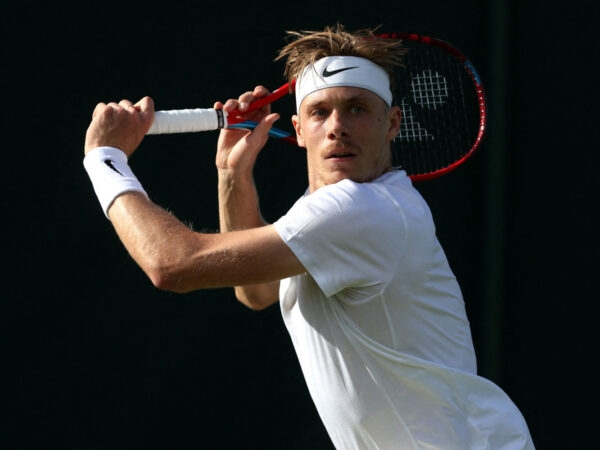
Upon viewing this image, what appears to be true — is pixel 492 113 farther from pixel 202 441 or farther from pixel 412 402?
pixel 412 402

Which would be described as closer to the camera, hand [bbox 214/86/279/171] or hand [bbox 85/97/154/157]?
hand [bbox 85/97/154/157]

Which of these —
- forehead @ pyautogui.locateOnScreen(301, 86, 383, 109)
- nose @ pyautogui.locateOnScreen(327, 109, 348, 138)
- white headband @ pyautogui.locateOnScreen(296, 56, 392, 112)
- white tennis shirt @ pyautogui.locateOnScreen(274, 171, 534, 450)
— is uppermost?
white headband @ pyautogui.locateOnScreen(296, 56, 392, 112)

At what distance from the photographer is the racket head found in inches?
142

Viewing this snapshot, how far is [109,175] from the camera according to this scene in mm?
2633

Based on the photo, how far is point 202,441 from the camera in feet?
13.1

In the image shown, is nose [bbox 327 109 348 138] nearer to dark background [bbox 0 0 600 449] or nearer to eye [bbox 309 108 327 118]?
eye [bbox 309 108 327 118]

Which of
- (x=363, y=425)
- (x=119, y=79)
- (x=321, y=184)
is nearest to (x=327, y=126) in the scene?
(x=321, y=184)

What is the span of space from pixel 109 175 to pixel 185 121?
0.41 m

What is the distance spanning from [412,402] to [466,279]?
5.89ft

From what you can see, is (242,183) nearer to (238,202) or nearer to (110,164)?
(238,202)

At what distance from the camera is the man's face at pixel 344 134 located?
2.82m

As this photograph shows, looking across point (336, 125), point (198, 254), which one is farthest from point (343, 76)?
point (198, 254)

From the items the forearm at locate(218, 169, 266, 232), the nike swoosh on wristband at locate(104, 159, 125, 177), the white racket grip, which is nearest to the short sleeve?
the nike swoosh on wristband at locate(104, 159, 125, 177)

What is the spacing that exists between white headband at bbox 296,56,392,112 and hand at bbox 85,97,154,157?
1.42ft
